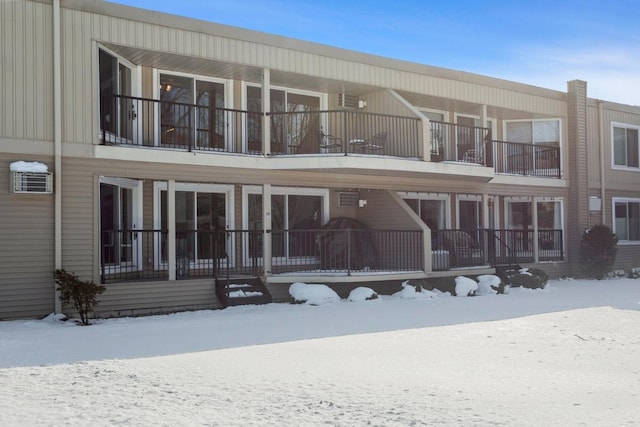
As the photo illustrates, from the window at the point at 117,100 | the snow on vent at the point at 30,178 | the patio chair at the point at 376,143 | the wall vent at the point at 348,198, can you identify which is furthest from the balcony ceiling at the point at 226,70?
the snow on vent at the point at 30,178

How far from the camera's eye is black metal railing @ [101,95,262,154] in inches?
516

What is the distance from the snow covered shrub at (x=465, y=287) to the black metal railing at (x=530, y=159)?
20.2ft

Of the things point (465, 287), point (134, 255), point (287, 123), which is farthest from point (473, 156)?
point (134, 255)

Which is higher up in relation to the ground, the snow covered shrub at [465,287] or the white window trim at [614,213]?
the white window trim at [614,213]

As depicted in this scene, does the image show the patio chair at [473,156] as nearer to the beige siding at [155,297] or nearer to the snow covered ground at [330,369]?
the snow covered ground at [330,369]

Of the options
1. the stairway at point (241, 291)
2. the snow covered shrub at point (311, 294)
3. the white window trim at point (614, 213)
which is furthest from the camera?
the white window trim at point (614, 213)

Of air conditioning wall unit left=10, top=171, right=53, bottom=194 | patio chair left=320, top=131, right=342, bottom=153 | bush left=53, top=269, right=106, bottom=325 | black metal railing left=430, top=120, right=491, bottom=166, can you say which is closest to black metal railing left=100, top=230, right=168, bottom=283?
bush left=53, top=269, right=106, bottom=325

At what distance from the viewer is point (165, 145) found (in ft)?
46.8

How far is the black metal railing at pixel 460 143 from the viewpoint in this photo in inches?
689

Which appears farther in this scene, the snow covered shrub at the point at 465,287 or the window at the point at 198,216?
the snow covered shrub at the point at 465,287

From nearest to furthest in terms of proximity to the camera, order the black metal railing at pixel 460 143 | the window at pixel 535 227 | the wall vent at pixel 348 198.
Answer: the wall vent at pixel 348 198, the black metal railing at pixel 460 143, the window at pixel 535 227

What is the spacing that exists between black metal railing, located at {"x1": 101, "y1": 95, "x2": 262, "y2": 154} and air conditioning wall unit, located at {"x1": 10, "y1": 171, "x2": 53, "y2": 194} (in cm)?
174

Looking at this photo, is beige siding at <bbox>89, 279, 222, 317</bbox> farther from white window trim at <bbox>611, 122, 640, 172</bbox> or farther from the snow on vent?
white window trim at <bbox>611, 122, 640, 172</bbox>

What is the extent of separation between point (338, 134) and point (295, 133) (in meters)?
1.16
